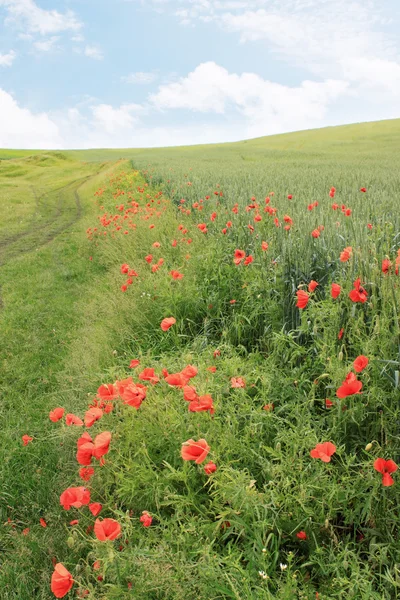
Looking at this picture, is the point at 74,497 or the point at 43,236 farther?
the point at 43,236

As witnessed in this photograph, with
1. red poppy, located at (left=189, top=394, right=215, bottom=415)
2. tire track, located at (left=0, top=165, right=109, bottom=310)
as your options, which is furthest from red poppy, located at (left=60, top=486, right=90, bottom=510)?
tire track, located at (left=0, top=165, right=109, bottom=310)

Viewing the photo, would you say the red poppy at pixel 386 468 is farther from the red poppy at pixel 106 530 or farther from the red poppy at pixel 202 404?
the red poppy at pixel 106 530

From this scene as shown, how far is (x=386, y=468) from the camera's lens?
1.75m

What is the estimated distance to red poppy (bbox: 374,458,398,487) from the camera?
5.59 ft

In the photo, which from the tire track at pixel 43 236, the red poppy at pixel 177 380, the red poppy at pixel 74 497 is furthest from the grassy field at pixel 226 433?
the tire track at pixel 43 236

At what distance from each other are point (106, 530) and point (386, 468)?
1134mm

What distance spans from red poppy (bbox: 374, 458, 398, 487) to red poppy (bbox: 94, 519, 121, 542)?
1036mm

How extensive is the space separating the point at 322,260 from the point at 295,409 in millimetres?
1630

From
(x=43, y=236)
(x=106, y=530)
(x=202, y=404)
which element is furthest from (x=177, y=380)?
(x=43, y=236)

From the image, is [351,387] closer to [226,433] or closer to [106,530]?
[226,433]

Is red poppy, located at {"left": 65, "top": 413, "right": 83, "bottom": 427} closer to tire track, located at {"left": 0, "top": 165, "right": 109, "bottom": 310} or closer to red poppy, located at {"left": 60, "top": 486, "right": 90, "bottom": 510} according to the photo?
red poppy, located at {"left": 60, "top": 486, "right": 90, "bottom": 510}

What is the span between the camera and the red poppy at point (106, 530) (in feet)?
5.01

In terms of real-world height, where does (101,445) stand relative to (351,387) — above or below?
below

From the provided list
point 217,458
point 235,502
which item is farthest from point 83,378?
point 235,502
